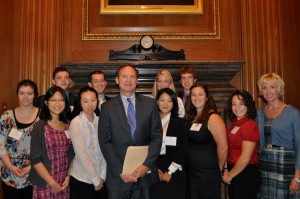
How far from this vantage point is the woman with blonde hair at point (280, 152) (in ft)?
8.23

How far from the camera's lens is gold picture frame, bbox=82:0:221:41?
12.5 feet

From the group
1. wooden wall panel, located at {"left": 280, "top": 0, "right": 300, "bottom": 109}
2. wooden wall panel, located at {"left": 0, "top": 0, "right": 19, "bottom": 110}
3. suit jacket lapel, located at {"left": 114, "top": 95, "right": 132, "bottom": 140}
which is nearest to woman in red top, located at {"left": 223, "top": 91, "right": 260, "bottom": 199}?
suit jacket lapel, located at {"left": 114, "top": 95, "right": 132, "bottom": 140}

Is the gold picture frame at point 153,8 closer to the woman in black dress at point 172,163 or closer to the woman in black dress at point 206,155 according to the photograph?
the woman in black dress at point 206,155

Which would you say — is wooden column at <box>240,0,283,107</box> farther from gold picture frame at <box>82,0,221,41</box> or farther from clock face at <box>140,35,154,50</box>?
clock face at <box>140,35,154,50</box>

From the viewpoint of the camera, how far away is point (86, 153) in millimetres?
2227

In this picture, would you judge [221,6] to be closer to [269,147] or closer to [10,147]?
[269,147]

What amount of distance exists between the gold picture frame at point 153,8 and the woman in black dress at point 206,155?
1.81 m

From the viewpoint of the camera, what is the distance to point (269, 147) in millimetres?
2611

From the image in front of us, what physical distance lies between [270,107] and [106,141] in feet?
5.14

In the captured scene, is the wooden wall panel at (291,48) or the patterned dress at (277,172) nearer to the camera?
the patterned dress at (277,172)

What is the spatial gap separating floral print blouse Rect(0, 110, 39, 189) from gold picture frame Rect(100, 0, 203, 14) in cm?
198

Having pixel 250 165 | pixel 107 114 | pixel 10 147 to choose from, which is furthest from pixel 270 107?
pixel 10 147

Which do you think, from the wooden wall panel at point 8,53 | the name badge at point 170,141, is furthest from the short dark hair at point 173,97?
the wooden wall panel at point 8,53

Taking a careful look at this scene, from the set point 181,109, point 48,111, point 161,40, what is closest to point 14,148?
point 48,111
